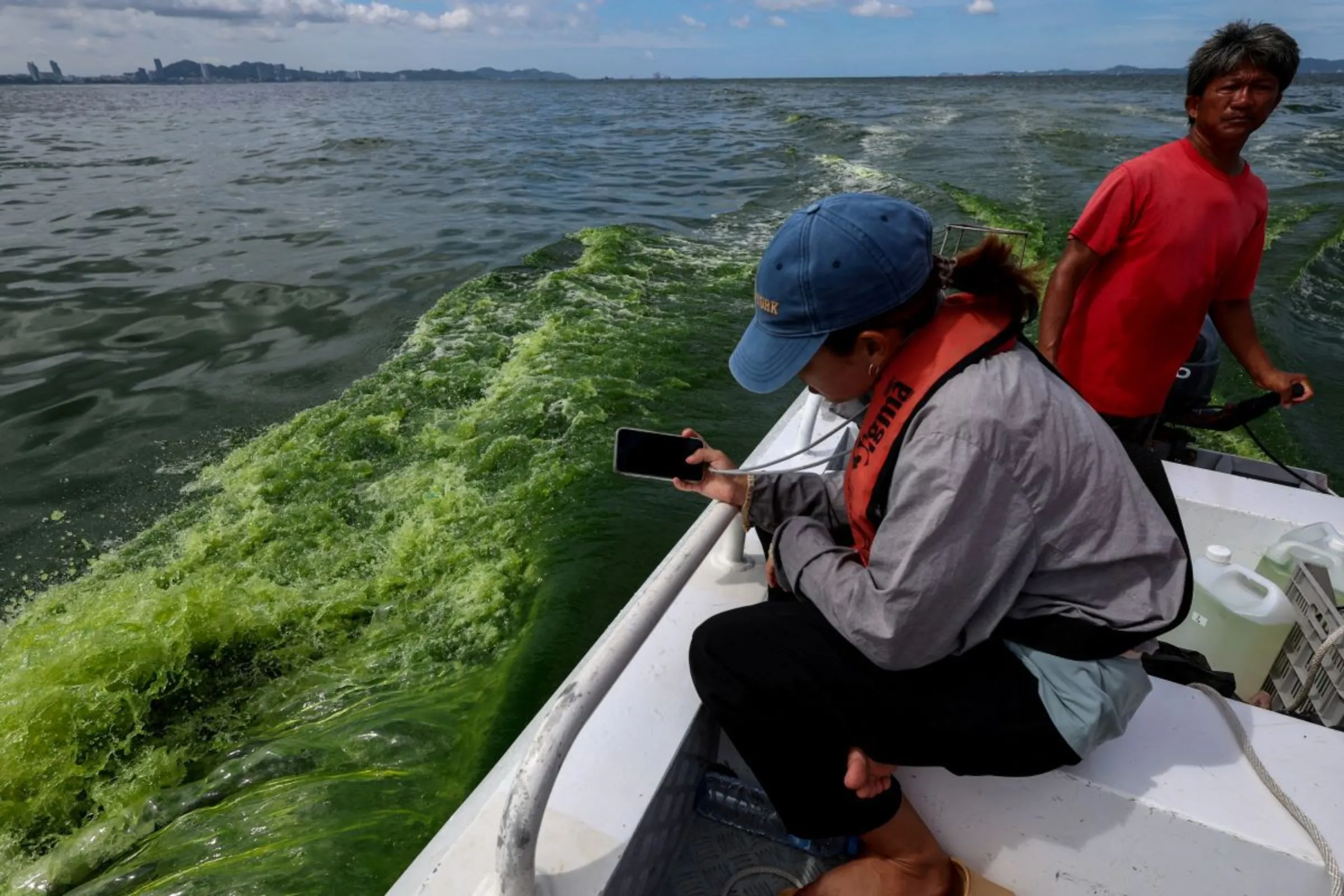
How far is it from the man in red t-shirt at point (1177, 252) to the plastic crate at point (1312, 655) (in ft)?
3.51

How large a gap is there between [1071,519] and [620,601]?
123 inches

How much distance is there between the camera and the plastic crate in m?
1.92

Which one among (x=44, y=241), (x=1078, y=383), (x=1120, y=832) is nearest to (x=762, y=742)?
(x=1120, y=832)

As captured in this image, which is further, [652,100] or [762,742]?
[652,100]

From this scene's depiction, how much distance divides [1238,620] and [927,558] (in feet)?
5.41

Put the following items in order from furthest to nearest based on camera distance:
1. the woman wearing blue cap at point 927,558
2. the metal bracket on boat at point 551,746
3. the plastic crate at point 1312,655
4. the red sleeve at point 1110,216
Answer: the red sleeve at point 1110,216 < the plastic crate at point 1312,655 < the woman wearing blue cap at point 927,558 < the metal bracket on boat at point 551,746

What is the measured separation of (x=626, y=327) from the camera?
7887 mm

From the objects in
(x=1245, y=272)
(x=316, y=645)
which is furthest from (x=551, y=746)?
(x=1245, y=272)

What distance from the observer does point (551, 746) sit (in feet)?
3.92

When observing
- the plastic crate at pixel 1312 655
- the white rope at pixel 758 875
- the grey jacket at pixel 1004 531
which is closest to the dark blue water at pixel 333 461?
the white rope at pixel 758 875

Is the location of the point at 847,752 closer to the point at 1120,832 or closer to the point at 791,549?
the point at 791,549

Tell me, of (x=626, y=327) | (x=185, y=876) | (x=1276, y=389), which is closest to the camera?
(x=185, y=876)

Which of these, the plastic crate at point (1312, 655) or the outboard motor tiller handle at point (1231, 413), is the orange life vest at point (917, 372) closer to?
the plastic crate at point (1312, 655)

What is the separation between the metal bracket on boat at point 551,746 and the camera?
47.2 inches
